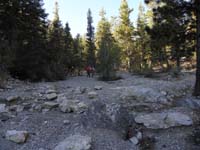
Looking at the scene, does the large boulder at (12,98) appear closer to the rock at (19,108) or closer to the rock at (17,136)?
the rock at (19,108)

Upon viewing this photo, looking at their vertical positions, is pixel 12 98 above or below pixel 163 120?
above

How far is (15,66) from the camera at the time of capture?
2120 cm

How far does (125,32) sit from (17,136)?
118 ft

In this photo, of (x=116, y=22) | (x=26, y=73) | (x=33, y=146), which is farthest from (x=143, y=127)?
Result: (x=116, y=22)

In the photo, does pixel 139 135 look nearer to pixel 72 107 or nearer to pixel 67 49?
pixel 72 107

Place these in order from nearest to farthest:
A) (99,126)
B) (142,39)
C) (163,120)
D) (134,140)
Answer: (134,140), (163,120), (99,126), (142,39)

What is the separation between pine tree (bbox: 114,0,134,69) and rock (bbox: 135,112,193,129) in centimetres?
3306

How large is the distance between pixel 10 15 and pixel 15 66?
3.98 meters

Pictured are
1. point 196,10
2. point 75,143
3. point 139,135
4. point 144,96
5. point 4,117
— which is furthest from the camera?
point 196,10

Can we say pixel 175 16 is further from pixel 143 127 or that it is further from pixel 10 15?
pixel 10 15

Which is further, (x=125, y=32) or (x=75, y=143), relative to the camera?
(x=125, y=32)

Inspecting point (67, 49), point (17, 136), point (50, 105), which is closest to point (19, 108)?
point (50, 105)

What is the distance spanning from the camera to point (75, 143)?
291 inches

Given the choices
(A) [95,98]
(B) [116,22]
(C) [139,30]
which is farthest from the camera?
(B) [116,22]
